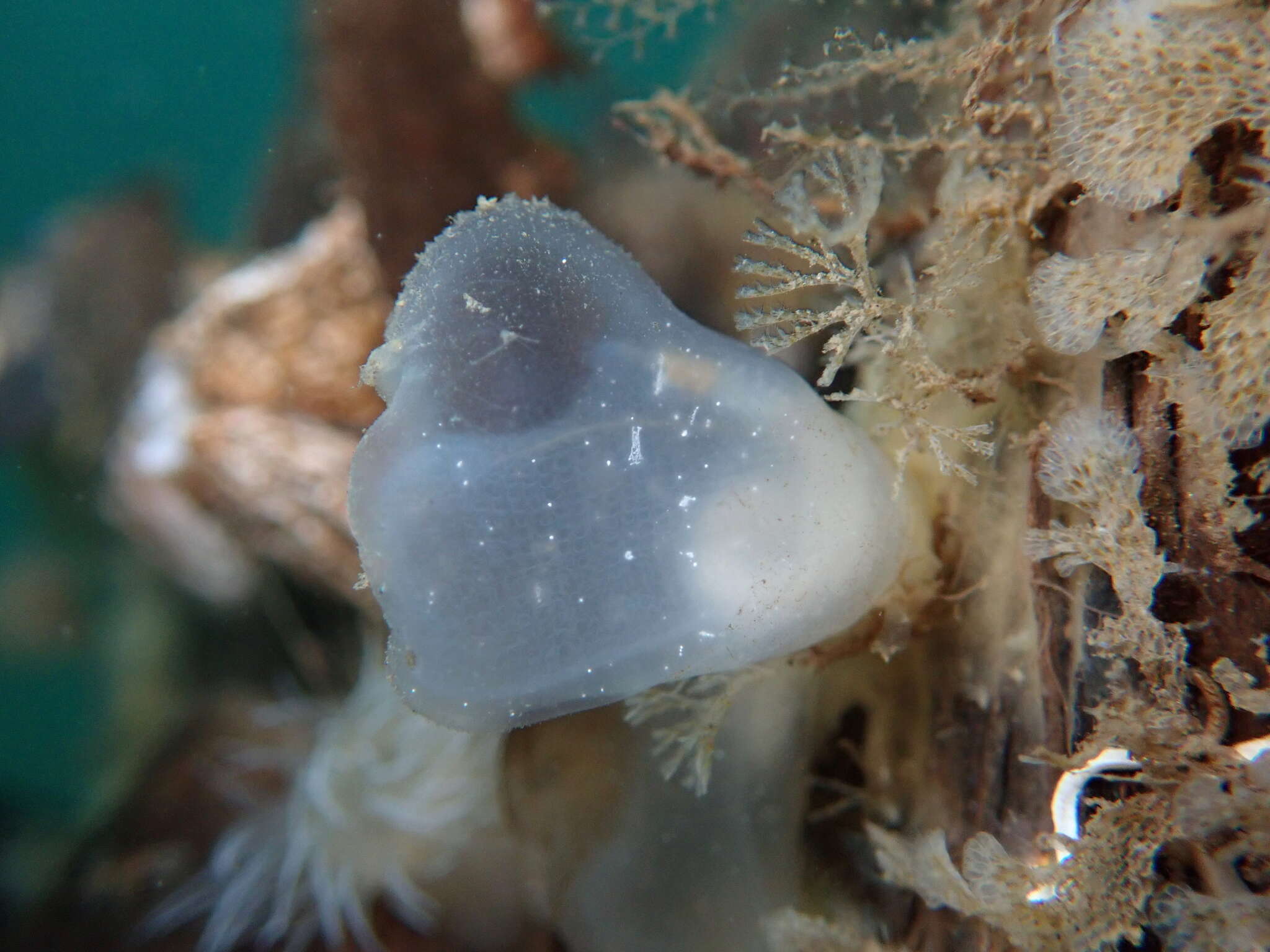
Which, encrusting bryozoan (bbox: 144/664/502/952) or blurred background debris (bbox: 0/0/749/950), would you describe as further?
→ blurred background debris (bbox: 0/0/749/950)

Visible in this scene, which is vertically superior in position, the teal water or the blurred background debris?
the teal water

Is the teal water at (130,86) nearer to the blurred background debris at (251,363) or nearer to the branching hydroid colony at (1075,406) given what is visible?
the blurred background debris at (251,363)

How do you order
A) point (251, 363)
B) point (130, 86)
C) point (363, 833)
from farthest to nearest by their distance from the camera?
point (130, 86) → point (251, 363) → point (363, 833)

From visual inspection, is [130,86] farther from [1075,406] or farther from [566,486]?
[1075,406]

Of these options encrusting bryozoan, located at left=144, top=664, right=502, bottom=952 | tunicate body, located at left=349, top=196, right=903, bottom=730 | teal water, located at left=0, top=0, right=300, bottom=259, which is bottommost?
encrusting bryozoan, located at left=144, top=664, right=502, bottom=952

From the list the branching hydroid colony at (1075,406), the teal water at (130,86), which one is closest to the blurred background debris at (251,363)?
the branching hydroid colony at (1075,406)

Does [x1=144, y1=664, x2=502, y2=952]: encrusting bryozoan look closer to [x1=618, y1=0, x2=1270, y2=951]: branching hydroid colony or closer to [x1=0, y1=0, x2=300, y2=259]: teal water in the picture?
[x1=618, y1=0, x2=1270, y2=951]: branching hydroid colony

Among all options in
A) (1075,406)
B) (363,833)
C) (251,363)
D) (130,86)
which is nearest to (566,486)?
(1075,406)

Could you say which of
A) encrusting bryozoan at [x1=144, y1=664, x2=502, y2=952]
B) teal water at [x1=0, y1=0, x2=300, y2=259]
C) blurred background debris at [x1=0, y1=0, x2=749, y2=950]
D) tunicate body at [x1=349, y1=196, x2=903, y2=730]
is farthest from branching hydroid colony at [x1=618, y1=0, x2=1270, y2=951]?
teal water at [x1=0, y1=0, x2=300, y2=259]
